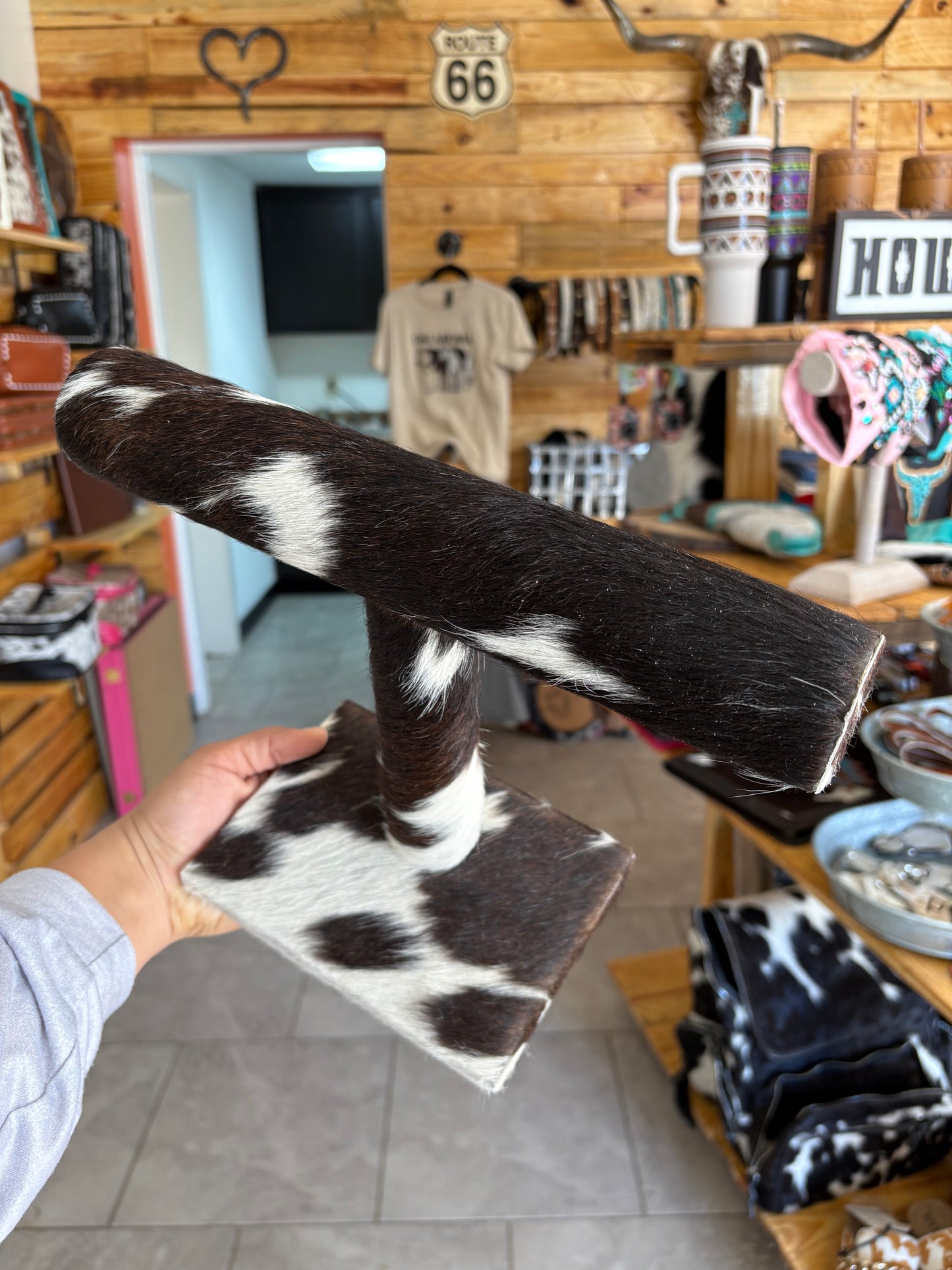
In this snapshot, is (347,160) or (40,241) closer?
(40,241)

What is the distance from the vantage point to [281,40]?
3.25 meters

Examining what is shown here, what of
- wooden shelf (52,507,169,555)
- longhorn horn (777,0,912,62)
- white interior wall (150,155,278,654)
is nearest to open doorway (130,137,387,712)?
white interior wall (150,155,278,654)

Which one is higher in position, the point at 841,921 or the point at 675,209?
the point at 675,209

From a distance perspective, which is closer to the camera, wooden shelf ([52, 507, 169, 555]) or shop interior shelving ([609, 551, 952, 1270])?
shop interior shelving ([609, 551, 952, 1270])

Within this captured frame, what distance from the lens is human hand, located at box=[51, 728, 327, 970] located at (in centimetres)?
85

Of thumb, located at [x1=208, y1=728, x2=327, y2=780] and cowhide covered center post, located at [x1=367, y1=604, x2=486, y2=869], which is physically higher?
cowhide covered center post, located at [x1=367, y1=604, x2=486, y2=869]

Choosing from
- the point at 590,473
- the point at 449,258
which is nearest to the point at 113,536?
the point at 449,258

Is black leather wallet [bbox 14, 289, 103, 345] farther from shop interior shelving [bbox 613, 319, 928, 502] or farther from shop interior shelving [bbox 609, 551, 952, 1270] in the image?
shop interior shelving [bbox 609, 551, 952, 1270]

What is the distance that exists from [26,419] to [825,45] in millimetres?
2855

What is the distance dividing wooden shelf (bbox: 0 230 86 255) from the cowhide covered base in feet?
7.32

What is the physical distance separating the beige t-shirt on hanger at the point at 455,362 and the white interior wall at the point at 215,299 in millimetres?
1099

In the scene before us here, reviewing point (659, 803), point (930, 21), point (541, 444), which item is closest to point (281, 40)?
point (541, 444)

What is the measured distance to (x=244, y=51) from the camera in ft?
10.7

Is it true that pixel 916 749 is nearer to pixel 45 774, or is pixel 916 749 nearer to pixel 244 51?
pixel 45 774
